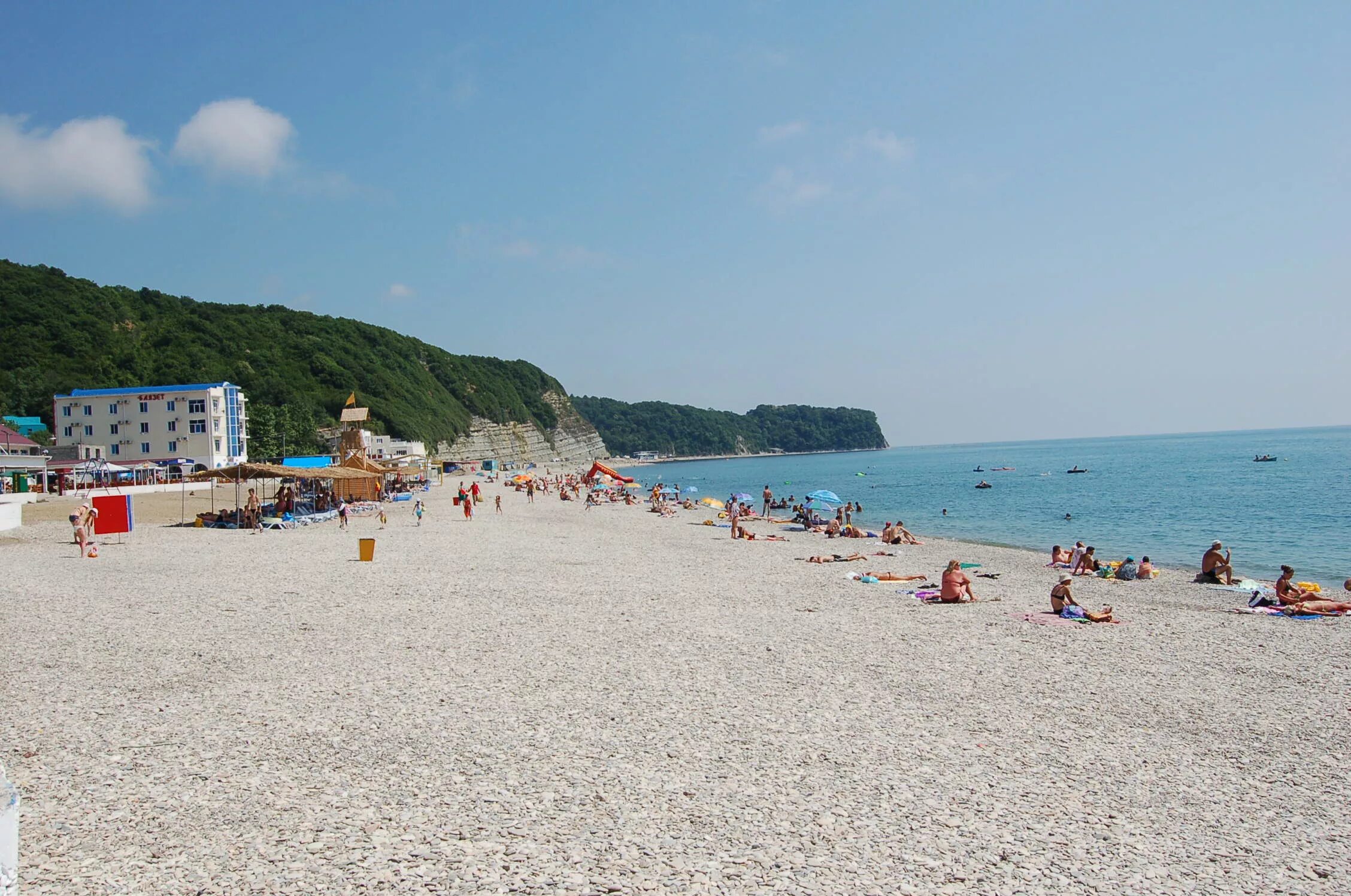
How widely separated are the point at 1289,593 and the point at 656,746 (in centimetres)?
1202

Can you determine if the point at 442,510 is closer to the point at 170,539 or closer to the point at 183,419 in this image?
the point at 170,539

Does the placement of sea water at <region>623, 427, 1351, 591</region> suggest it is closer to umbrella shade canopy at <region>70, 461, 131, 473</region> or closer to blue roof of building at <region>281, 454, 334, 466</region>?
blue roof of building at <region>281, 454, 334, 466</region>

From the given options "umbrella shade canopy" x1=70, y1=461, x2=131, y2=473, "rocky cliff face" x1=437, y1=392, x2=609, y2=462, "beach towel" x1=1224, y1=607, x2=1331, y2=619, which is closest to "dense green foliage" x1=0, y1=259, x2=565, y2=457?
"rocky cliff face" x1=437, y1=392, x2=609, y2=462

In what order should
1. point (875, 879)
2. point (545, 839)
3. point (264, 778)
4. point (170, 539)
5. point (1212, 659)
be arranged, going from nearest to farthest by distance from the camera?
point (875, 879) < point (545, 839) < point (264, 778) < point (1212, 659) < point (170, 539)

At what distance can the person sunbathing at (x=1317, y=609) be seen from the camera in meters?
12.4

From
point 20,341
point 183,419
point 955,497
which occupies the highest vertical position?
point 20,341

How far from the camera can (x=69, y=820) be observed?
504cm

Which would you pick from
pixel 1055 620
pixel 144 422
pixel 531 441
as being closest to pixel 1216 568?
pixel 1055 620

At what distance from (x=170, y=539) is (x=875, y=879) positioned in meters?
20.8

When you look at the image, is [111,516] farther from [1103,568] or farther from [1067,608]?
[1103,568]

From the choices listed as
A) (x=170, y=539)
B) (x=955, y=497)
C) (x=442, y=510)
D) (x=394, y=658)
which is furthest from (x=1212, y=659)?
(x=955, y=497)

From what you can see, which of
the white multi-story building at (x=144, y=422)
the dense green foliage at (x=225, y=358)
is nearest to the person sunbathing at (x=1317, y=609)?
the white multi-story building at (x=144, y=422)

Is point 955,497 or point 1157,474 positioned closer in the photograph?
point 955,497

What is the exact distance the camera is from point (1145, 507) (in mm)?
39469
